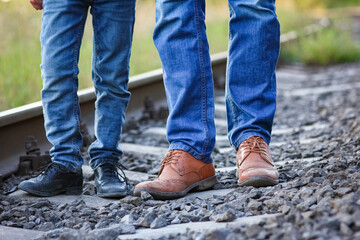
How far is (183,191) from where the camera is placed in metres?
2.46

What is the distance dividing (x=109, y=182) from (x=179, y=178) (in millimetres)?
347

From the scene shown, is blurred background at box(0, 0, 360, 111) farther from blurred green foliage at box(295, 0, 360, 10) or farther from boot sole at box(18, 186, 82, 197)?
blurred green foliage at box(295, 0, 360, 10)

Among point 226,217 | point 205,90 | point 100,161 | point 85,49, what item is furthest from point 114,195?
point 85,49

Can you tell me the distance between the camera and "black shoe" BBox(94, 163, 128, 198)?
2.54 meters

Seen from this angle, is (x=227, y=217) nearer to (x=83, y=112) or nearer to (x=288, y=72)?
(x=83, y=112)

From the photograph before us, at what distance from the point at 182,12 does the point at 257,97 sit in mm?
521

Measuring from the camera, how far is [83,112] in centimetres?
384

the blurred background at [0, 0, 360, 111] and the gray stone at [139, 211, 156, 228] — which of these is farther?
the blurred background at [0, 0, 360, 111]

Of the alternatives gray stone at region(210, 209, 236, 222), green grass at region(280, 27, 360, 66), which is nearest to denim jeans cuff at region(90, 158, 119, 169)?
gray stone at region(210, 209, 236, 222)

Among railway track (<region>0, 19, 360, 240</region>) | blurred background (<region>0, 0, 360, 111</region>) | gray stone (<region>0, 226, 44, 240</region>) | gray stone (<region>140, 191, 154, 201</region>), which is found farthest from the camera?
blurred background (<region>0, 0, 360, 111</region>)

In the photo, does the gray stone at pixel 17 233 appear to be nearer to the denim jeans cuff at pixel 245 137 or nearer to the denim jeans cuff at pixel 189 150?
the denim jeans cuff at pixel 189 150

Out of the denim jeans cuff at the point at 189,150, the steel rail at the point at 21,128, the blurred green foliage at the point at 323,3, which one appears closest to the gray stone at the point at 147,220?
the denim jeans cuff at the point at 189,150

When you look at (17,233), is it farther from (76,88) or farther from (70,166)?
(76,88)

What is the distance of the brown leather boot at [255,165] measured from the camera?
2.43m
